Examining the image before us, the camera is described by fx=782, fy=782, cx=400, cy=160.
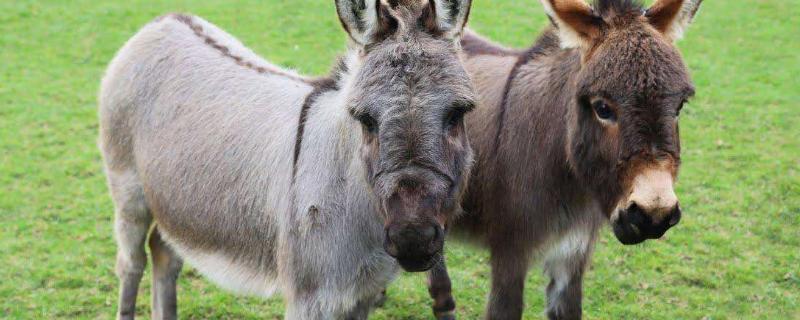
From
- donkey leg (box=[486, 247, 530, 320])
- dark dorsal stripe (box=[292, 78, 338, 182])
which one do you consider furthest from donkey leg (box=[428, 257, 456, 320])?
dark dorsal stripe (box=[292, 78, 338, 182])

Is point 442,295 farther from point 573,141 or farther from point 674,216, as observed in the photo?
point 674,216

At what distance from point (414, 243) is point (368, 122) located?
559 mm

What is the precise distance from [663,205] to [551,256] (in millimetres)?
1284

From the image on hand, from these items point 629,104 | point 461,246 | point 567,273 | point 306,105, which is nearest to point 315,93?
point 306,105

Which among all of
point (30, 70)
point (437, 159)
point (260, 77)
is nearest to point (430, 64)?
point (437, 159)

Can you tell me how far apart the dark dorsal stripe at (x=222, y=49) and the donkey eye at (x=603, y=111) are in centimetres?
164

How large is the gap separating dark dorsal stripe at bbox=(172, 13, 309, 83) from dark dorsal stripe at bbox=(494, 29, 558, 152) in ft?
3.72

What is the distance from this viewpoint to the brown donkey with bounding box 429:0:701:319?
11.3 ft

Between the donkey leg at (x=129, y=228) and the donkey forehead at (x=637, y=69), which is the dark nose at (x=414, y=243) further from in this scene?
the donkey leg at (x=129, y=228)

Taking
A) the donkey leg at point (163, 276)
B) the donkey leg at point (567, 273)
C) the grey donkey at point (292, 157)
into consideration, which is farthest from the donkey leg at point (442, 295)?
the donkey leg at point (163, 276)

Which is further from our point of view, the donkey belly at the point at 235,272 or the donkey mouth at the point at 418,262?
the donkey belly at the point at 235,272

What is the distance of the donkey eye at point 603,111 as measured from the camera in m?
3.61

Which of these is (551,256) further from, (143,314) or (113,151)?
(143,314)

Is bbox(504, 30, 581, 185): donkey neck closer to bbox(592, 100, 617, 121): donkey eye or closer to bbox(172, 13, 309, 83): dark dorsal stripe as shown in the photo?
bbox(592, 100, 617, 121): donkey eye
